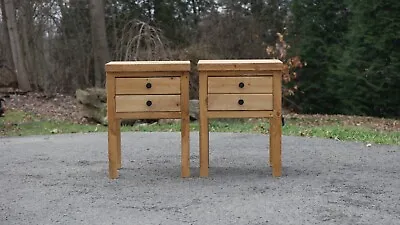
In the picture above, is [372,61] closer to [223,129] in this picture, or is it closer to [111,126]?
[223,129]

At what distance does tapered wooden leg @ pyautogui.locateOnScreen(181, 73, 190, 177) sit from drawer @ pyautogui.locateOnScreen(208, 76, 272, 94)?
0.23m

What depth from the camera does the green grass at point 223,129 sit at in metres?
8.72

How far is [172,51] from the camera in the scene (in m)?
15.2

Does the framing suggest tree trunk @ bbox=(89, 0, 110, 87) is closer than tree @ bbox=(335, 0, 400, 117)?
No

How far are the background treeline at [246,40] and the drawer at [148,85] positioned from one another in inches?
451

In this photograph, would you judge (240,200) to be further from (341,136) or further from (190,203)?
(341,136)

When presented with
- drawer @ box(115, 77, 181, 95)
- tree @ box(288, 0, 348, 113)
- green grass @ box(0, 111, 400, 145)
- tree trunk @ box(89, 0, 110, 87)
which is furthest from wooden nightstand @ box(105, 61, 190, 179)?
tree @ box(288, 0, 348, 113)

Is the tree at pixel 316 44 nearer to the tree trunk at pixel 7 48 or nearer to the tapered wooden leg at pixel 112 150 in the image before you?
the tree trunk at pixel 7 48

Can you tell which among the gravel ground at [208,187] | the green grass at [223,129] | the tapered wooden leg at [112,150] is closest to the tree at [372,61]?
the green grass at [223,129]

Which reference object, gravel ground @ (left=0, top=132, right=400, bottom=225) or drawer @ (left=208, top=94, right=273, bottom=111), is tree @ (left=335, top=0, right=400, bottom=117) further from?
drawer @ (left=208, top=94, right=273, bottom=111)

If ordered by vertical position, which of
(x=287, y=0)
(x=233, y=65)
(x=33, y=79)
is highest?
(x=287, y=0)

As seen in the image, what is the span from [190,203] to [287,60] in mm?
15499

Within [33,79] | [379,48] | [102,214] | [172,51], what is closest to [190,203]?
[102,214]

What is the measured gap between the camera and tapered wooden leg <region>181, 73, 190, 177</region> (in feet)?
17.5
